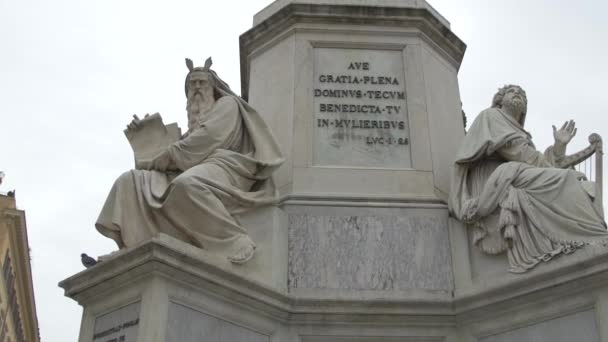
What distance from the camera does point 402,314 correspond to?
7773 millimetres

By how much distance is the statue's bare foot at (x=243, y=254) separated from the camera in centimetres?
766

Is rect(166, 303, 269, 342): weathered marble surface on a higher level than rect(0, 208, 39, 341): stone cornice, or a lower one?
lower

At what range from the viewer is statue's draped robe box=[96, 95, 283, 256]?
771cm

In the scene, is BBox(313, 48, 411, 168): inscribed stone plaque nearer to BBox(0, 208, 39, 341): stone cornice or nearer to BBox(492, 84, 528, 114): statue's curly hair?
BBox(492, 84, 528, 114): statue's curly hair

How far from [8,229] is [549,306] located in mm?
38598

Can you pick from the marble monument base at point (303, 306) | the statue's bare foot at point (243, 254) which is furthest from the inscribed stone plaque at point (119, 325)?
the statue's bare foot at point (243, 254)

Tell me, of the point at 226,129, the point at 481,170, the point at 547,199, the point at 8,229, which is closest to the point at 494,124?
the point at 481,170

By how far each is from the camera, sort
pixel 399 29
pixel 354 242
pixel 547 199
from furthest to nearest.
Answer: pixel 399 29 → pixel 354 242 → pixel 547 199

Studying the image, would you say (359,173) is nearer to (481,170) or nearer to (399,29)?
(481,170)

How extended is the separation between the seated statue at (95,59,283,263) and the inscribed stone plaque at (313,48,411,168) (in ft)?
3.36

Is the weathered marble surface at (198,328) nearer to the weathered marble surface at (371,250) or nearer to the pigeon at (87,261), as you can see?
the weathered marble surface at (371,250)

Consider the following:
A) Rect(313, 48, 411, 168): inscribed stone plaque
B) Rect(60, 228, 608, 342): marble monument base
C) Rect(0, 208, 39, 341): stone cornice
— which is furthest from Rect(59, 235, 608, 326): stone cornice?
Rect(0, 208, 39, 341): stone cornice

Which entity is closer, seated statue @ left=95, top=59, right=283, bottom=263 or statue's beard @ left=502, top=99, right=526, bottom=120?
seated statue @ left=95, top=59, right=283, bottom=263

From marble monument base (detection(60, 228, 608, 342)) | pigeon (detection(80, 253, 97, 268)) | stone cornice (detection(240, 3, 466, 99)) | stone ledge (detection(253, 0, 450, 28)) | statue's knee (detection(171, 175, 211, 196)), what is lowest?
marble monument base (detection(60, 228, 608, 342))
